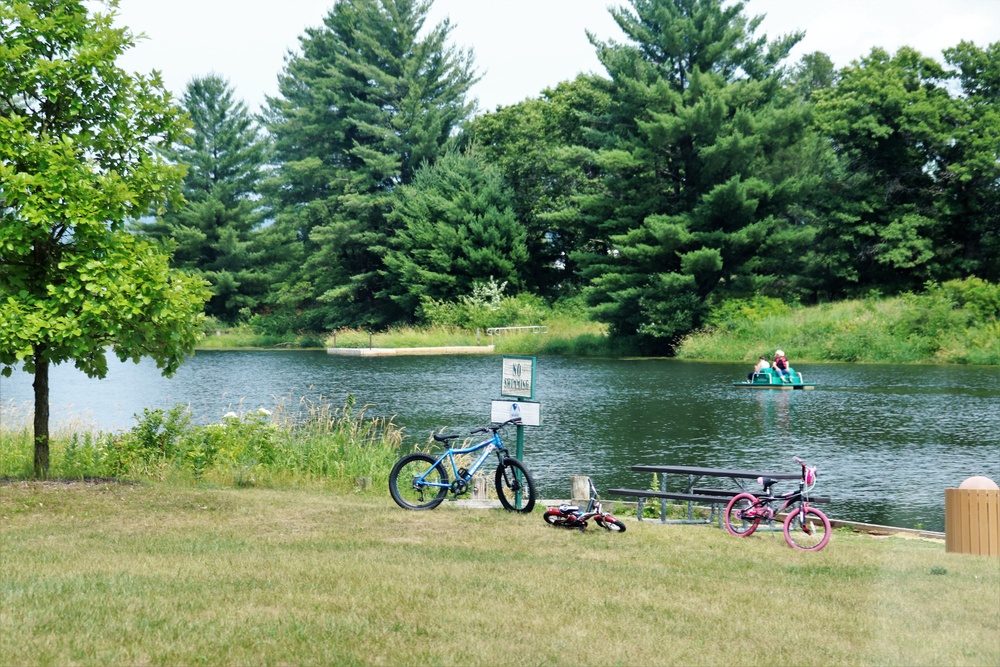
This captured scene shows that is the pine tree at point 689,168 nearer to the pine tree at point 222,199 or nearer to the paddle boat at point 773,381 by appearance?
the paddle boat at point 773,381

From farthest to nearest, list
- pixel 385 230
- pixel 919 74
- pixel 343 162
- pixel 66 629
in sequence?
pixel 343 162 < pixel 385 230 < pixel 919 74 < pixel 66 629

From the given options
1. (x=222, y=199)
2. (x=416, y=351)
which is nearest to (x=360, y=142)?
(x=222, y=199)

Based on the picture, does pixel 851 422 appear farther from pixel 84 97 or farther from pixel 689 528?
pixel 84 97

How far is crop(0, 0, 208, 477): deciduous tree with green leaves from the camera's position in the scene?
1123 cm

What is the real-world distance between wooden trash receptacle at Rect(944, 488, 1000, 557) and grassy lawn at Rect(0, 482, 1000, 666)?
1.89 feet

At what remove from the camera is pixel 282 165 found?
251 ft

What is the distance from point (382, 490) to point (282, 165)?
65527 mm

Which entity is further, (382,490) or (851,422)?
(851,422)

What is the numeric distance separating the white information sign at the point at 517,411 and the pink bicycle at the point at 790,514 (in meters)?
2.29

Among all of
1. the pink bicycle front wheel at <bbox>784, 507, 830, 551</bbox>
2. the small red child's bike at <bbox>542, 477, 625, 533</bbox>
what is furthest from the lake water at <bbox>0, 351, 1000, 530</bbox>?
the small red child's bike at <bbox>542, 477, 625, 533</bbox>

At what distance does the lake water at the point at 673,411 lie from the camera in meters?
16.8

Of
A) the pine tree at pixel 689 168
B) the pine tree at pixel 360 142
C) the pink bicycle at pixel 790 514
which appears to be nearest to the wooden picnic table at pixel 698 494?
the pink bicycle at pixel 790 514

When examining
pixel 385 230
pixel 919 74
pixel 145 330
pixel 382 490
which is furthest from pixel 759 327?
pixel 145 330

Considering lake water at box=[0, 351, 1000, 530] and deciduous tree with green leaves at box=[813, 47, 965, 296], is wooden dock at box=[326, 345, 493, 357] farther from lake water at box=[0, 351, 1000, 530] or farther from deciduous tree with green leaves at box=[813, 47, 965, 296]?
deciduous tree with green leaves at box=[813, 47, 965, 296]
